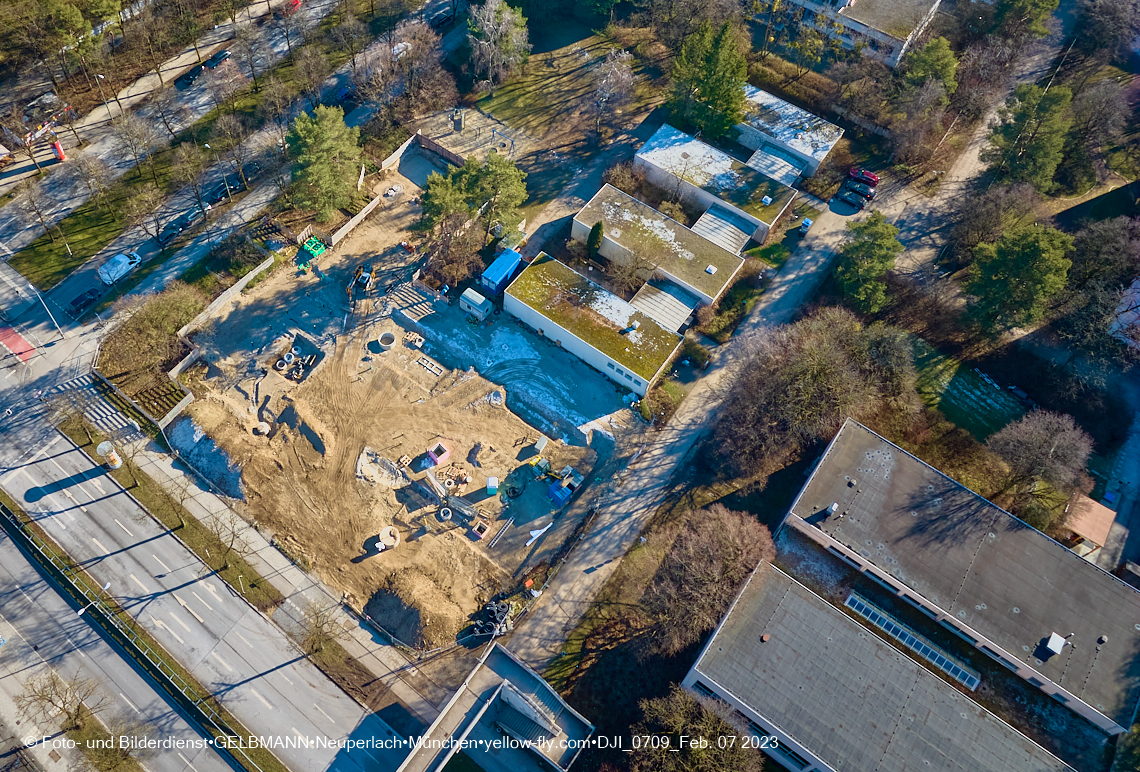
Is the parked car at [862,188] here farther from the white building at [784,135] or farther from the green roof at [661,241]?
the green roof at [661,241]

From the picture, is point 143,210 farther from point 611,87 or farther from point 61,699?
point 611,87

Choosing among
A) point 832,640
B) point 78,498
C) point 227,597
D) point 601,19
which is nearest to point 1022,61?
point 601,19

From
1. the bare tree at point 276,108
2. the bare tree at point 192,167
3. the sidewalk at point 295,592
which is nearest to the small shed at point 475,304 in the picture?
the sidewalk at point 295,592

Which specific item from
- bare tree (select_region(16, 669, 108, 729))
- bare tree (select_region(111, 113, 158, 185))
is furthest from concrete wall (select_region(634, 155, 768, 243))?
bare tree (select_region(16, 669, 108, 729))

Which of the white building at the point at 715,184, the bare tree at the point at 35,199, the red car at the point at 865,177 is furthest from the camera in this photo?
the red car at the point at 865,177

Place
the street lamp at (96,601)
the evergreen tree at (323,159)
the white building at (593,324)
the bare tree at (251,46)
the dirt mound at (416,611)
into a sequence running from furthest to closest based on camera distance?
the bare tree at (251,46)
the evergreen tree at (323,159)
the white building at (593,324)
the dirt mound at (416,611)
the street lamp at (96,601)

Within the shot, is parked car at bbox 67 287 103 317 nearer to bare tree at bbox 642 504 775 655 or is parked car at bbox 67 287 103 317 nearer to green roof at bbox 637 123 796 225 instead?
bare tree at bbox 642 504 775 655

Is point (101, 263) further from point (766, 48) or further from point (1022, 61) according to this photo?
point (1022, 61)
